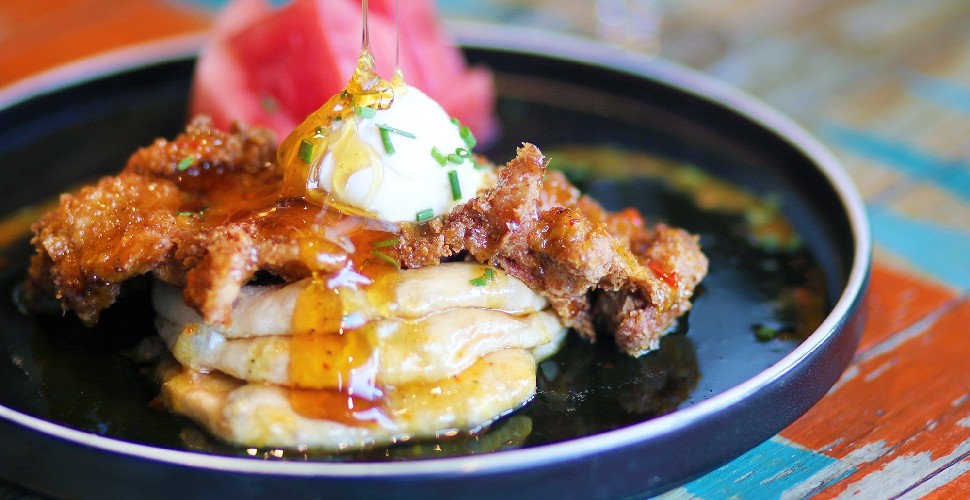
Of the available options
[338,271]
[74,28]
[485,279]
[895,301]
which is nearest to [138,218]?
[338,271]

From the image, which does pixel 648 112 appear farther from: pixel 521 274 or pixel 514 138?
pixel 521 274

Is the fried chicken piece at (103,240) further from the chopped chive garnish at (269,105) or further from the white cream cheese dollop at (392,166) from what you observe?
the chopped chive garnish at (269,105)

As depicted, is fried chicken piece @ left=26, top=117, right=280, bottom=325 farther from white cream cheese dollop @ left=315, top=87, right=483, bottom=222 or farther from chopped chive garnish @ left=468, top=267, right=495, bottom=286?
chopped chive garnish @ left=468, top=267, right=495, bottom=286

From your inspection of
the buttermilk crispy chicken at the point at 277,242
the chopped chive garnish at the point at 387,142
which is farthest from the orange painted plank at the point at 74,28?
the chopped chive garnish at the point at 387,142

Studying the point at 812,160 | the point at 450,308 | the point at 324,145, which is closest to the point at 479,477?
the point at 450,308

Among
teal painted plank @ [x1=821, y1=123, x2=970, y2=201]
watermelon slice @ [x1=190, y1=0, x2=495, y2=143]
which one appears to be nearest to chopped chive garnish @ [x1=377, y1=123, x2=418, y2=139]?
watermelon slice @ [x1=190, y1=0, x2=495, y2=143]

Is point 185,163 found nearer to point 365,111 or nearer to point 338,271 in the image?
point 365,111
